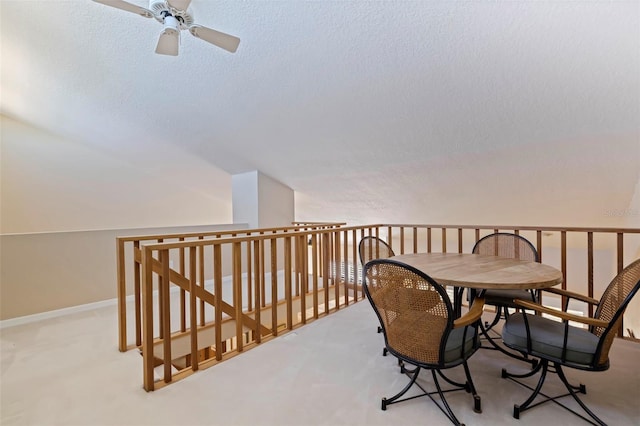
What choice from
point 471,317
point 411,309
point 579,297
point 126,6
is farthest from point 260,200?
point 579,297

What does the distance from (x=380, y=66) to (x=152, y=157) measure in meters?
4.75

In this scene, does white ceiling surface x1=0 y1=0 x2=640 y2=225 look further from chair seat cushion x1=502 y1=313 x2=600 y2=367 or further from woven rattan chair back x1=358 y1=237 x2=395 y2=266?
chair seat cushion x1=502 y1=313 x2=600 y2=367

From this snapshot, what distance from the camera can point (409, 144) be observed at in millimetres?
3719

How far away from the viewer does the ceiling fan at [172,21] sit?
6.32ft

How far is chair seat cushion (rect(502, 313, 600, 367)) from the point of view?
5.05 ft

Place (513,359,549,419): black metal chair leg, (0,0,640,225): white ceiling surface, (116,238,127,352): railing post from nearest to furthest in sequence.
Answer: (513,359,549,419): black metal chair leg < (0,0,640,225): white ceiling surface < (116,238,127,352): railing post

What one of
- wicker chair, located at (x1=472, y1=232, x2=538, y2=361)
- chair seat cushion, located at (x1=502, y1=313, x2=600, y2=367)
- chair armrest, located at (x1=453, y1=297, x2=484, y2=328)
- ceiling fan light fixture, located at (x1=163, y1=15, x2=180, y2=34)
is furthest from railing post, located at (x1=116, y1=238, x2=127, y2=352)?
wicker chair, located at (x1=472, y1=232, x2=538, y2=361)

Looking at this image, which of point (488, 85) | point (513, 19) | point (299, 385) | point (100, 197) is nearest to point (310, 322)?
point (299, 385)

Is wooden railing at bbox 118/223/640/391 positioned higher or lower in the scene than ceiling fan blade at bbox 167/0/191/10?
lower

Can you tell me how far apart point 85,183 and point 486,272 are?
6.97 metres

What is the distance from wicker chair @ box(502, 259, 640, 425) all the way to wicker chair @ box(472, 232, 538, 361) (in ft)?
1.64

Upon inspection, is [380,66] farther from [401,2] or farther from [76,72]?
[76,72]

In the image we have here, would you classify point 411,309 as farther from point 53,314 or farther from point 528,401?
point 53,314

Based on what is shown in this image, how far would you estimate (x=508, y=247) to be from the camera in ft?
9.36
